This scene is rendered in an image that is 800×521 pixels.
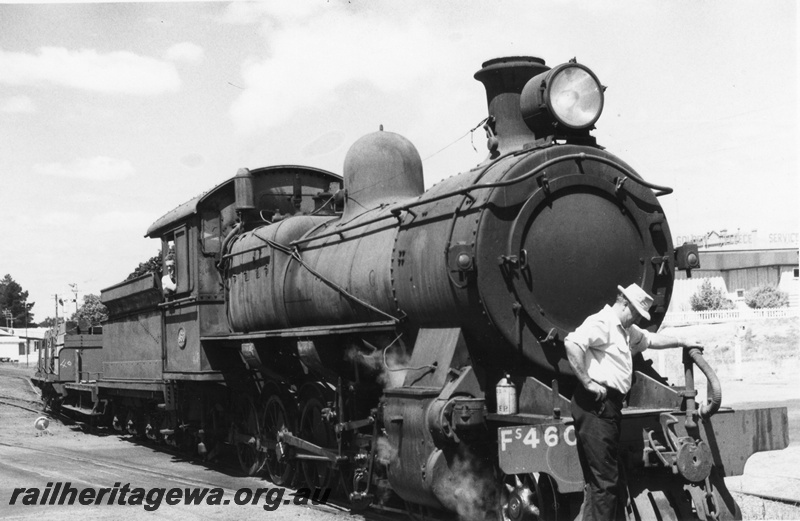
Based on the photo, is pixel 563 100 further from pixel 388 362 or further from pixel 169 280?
pixel 169 280

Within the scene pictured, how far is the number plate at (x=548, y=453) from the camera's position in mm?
6039

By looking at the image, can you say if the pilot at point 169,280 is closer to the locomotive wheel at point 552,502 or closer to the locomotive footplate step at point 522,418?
the locomotive footplate step at point 522,418

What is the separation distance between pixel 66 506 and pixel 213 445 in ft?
12.4

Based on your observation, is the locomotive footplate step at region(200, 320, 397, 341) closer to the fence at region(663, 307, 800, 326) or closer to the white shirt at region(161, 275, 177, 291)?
the white shirt at region(161, 275, 177, 291)

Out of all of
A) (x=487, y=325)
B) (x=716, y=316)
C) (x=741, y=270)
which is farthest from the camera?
(x=741, y=270)

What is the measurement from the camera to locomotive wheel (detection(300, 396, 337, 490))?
9969 mm

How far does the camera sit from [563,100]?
721 cm

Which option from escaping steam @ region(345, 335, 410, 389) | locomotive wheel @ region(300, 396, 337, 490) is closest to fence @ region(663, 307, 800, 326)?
locomotive wheel @ region(300, 396, 337, 490)

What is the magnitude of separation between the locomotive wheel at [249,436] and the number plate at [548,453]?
6.16 m

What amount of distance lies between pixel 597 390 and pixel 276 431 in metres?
6.23

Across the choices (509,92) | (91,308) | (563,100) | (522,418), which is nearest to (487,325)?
(522,418)

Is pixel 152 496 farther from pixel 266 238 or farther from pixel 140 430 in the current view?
pixel 140 430

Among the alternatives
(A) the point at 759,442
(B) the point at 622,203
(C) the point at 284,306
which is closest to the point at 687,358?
(A) the point at 759,442

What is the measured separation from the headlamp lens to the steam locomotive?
0.05ft
